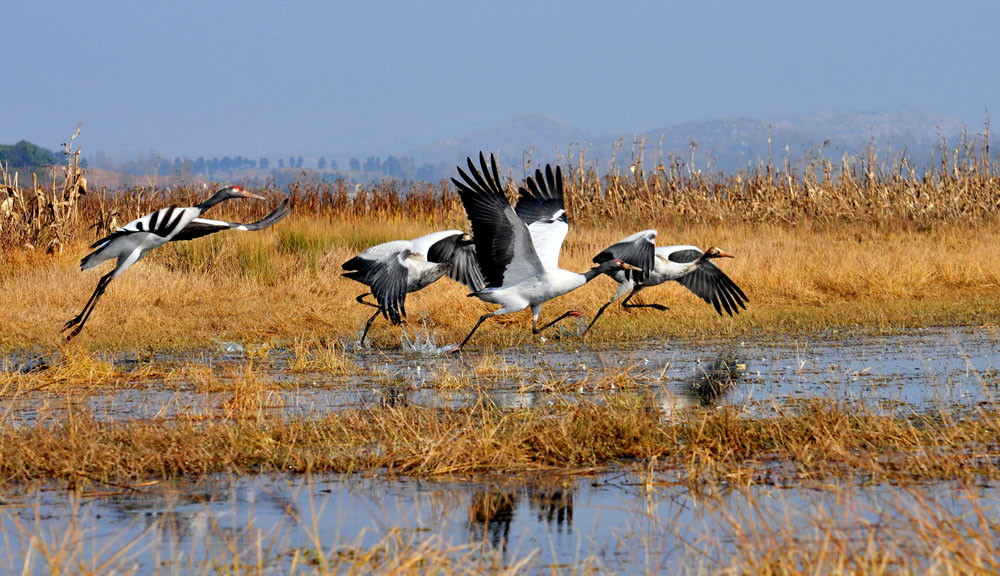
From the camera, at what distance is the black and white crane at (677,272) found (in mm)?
10648

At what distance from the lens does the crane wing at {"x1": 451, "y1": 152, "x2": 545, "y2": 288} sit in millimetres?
8067

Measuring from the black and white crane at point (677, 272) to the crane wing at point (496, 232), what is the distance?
5.17 feet

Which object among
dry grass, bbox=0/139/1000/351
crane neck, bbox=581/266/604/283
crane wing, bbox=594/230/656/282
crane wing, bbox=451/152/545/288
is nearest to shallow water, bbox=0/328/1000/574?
crane wing, bbox=451/152/545/288

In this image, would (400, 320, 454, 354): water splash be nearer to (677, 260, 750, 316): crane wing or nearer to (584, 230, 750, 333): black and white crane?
(584, 230, 750, 333): black and white crane

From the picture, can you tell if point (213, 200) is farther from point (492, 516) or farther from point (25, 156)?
point (25, 156)

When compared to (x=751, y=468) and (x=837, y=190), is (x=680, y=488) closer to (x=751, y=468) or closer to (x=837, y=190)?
(x=751, y=468)

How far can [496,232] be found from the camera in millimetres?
8492

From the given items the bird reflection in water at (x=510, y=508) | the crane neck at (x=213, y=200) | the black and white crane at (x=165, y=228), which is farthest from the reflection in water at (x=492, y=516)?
the crane neck at (x=213, y=200)

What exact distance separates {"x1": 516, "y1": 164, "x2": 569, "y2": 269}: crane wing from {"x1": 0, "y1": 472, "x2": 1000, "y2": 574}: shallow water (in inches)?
186

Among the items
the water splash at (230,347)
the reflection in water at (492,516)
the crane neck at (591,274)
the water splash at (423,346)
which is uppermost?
the crane neck at (591,274)

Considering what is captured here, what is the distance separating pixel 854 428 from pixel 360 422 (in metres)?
2.45

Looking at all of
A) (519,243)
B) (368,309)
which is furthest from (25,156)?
(519,243)

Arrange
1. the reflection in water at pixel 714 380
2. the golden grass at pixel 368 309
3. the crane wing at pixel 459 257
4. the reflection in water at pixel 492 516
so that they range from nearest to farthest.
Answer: the reflection in water at pixel 492 516 → the reflection in water at pixel 714 380 → the crane wing at pixel 459 257 → the golden grass at pixel 368 309

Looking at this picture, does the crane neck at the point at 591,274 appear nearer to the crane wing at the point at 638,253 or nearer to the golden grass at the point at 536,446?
the crane wing at the point at 638,253
